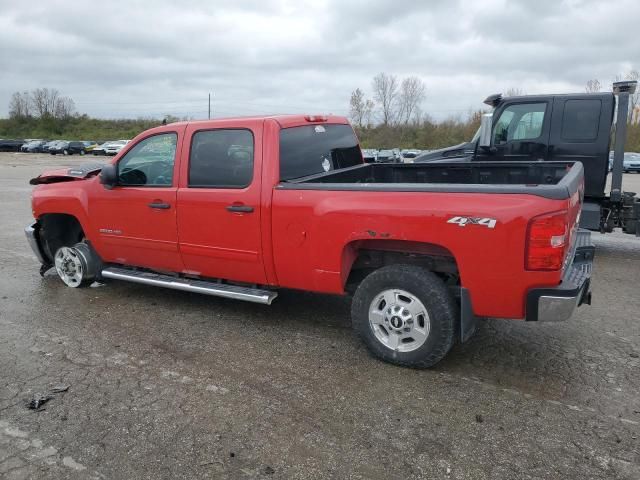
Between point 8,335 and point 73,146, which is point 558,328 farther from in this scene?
point 73,146

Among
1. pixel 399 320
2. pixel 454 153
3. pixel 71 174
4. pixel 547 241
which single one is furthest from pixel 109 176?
pixel 454 153

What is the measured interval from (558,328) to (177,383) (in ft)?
11.0

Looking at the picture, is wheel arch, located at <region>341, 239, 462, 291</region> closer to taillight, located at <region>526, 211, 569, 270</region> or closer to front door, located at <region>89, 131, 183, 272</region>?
taillight, located at <region>526, 211, 569, 270</region>

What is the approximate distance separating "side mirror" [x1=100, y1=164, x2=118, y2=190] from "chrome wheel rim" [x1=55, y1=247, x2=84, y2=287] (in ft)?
3.64

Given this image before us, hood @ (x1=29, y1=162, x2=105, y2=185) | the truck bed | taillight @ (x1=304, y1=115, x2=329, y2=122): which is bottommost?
hood @ (x1=29, y1=162, x2=105, y2=185)

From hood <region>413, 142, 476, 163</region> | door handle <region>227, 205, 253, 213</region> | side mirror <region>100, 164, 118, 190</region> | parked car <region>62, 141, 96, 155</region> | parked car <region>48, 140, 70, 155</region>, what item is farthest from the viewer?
parked car <region>62, 141, 96, 155</region>

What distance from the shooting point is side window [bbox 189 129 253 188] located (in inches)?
182

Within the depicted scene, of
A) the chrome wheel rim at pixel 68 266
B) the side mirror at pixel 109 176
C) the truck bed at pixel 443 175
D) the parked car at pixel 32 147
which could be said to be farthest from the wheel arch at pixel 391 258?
the parked car at pixel 32 147

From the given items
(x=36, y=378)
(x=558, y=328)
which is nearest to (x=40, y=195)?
(x=36, y=378)

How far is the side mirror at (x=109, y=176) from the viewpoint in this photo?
5.30 metres

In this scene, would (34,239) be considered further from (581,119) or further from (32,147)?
(32,147)

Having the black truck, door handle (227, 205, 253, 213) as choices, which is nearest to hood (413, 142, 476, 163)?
the black truck

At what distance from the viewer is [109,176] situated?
5.30 m

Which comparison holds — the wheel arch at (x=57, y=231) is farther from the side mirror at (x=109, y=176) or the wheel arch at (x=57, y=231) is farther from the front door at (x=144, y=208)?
the side mirror at (x=109, y=176)
